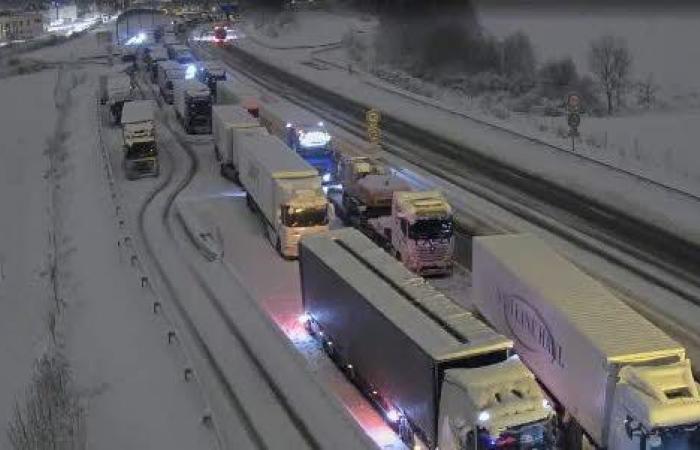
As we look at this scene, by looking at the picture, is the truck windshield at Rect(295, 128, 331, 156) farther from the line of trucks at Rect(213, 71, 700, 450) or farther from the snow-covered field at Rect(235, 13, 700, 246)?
the line of trucks at Rect(213, 71, 700, 450)

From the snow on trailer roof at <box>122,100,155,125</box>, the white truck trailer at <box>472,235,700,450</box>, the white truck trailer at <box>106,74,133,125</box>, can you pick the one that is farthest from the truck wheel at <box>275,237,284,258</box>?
the white truck trailer at <box>106,74,133,125</box>

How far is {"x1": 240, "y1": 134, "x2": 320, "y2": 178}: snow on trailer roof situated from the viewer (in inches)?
1394

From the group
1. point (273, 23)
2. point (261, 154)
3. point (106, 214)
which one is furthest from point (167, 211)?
point (273, 23)

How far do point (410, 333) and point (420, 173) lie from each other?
96.9 feet

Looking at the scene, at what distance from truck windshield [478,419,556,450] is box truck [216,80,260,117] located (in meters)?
41.3

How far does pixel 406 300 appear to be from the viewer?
21.4 metres

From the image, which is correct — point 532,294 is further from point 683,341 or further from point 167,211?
point 167,211

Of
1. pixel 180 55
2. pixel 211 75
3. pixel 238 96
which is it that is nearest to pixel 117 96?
pixel 211 75

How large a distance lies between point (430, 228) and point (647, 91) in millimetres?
48374

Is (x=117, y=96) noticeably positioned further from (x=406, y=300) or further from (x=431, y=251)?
(x=406, y=300)

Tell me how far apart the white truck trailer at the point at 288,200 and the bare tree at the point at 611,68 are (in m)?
42.0

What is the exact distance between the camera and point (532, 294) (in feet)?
70.7

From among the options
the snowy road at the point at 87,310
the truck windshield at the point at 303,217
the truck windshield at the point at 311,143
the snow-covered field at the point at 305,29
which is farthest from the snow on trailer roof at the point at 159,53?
the truck windshield at the point at 303,217

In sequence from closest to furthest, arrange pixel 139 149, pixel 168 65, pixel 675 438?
pixel 675 438 → pixel 139 149 → pixel 168 65
